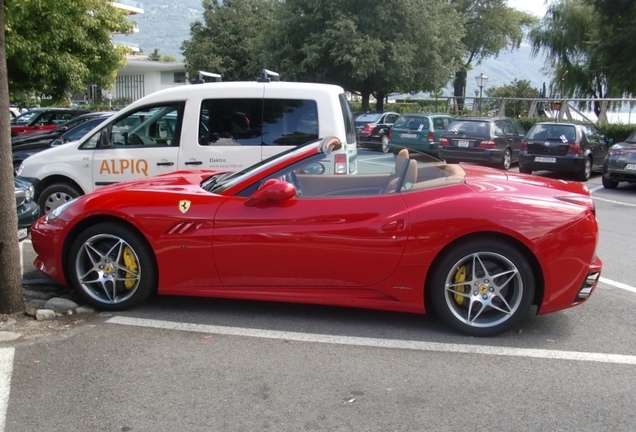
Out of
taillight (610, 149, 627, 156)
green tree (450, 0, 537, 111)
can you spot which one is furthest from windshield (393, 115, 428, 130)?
green tree (450, 0, 537, 111)

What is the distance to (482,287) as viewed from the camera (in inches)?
187

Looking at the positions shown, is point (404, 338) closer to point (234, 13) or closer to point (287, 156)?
point (287, 156)

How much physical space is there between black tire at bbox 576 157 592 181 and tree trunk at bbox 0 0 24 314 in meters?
14.5

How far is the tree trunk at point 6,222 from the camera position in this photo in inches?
191

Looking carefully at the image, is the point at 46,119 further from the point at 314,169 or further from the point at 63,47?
the point at 314,169

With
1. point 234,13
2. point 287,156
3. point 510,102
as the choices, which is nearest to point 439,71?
point 510,102

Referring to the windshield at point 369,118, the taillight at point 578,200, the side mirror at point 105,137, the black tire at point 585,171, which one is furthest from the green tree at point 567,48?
the taillight at point 578,200

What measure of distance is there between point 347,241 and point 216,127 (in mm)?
3632

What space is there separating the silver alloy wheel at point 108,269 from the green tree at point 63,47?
10775 millimetres

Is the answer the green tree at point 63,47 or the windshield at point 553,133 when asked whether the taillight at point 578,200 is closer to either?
the windshield at point 553,133

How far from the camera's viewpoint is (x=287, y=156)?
17.4 ft

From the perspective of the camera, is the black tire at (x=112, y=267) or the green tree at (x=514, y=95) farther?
the green tree at (x=514, y=95)

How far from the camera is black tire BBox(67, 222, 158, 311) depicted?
511 cm

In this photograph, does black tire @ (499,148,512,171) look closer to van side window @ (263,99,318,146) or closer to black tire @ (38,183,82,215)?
van side window @ (263,99,318,146)
